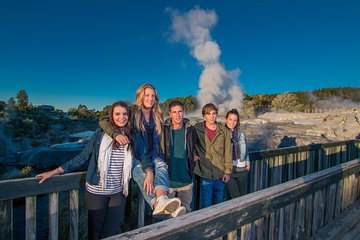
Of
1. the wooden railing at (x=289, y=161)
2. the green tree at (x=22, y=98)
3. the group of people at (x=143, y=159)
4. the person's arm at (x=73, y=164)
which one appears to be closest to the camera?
the person's arm at (x=73, y=164)

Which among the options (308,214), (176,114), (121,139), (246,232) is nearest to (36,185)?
(121,139)

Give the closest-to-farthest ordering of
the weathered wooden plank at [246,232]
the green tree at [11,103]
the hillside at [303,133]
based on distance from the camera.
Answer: the weathered wooden plank at [246,232] → the hillside at [303,133] → the green tree at [11,103]

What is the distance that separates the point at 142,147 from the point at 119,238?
1528 mm

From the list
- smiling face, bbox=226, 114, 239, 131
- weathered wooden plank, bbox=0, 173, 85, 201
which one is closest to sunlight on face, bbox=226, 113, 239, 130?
smiling face, bbox=226, 114, 239, 131

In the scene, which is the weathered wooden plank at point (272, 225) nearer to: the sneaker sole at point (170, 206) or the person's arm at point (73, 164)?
the sneaker sole at point (170, 206)

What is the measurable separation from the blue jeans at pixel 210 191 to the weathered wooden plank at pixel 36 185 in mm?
1521

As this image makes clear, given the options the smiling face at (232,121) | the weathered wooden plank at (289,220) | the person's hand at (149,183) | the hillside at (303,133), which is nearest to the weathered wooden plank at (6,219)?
the person's hand at (149,183)

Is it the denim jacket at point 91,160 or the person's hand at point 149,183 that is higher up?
the denim jacket at point 91,160

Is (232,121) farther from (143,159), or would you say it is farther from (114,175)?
(114,175)

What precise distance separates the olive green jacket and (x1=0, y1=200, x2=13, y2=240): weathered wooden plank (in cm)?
200

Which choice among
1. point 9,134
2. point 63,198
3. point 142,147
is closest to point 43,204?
point 63,198

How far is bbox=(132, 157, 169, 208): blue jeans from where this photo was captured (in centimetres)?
233

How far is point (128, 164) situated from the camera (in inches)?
103

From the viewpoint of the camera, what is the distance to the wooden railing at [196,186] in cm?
218
